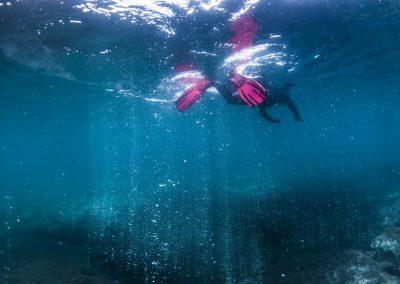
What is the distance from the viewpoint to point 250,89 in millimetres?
8508

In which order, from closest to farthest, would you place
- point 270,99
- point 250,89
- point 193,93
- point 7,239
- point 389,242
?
point 250,89, point 193,93, point 389,242, point 270,99, point 7,239

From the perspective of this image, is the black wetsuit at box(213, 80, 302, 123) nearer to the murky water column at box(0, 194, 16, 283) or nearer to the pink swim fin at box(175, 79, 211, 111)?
the pink swim fin at box(175, 79, 211, 111)

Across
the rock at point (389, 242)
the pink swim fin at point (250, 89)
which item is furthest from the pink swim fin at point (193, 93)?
the rock at point (389, 242)

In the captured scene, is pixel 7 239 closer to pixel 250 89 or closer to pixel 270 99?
pixel 270 99

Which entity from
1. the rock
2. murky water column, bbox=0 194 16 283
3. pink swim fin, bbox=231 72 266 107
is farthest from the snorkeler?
murky water column, bbox=0 194 16 283

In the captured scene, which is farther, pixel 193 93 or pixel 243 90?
pixel 193 93

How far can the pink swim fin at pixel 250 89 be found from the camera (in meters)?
8.41

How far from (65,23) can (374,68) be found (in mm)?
20872

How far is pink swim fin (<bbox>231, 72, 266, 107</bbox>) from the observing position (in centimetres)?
841

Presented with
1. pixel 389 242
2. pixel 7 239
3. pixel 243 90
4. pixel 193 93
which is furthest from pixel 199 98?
pixel 7 239

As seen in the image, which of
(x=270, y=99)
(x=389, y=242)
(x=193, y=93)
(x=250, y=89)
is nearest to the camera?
(x=250, y=89)

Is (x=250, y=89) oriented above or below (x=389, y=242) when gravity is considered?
above

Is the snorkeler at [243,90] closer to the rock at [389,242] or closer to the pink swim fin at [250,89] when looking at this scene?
the pink swim fin at [250,89]

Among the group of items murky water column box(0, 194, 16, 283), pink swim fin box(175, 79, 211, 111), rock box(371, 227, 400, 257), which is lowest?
murky water column box(0, 194, 16, 283)
